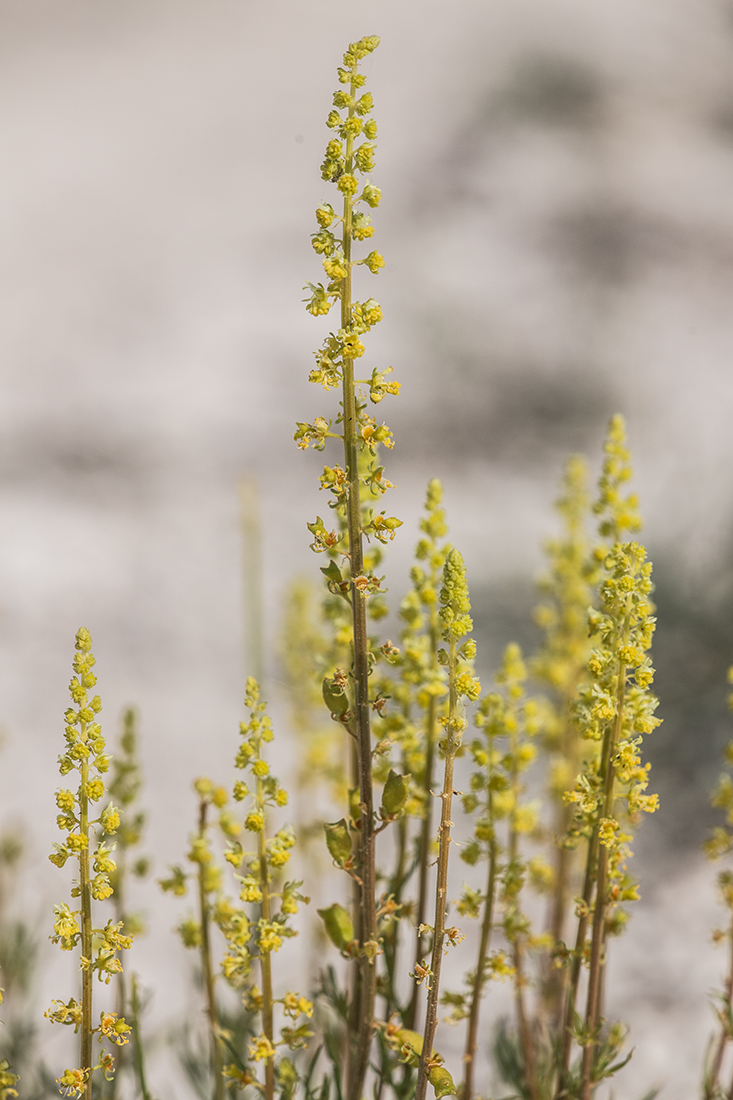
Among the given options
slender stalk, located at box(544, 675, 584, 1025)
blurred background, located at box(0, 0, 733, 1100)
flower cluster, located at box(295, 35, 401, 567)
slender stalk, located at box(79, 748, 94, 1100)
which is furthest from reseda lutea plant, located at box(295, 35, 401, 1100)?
blurred background, located at box(0, 0, 733, 1100)

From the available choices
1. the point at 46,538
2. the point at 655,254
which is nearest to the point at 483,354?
the point at 655,254

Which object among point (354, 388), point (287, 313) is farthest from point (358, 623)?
point (287, 313)

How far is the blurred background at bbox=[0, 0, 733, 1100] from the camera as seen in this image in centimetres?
114

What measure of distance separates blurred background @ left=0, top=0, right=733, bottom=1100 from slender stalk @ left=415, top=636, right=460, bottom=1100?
80 centimetres

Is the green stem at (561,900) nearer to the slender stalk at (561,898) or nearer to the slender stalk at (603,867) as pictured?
the slender stalk at (561,898)

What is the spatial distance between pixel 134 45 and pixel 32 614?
761mm

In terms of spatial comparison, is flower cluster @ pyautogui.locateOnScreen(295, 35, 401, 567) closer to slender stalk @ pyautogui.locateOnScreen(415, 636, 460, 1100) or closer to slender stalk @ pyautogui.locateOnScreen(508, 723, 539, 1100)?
slender stalk @ pyautogui.locateOnScreen(415, 636, 460, 1100)

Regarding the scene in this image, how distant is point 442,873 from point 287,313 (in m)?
1.04

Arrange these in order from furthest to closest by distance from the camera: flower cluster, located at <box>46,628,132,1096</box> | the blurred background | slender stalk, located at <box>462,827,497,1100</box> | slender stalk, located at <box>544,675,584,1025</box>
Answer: the blurred background, slender stalk, located at <box>544,675,584,1025</box>, slender stalk, located at <box>462,827,497,1100</box>, flower cluster, located at <box>46,628,132,1096</box>

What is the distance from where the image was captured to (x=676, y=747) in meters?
1.04

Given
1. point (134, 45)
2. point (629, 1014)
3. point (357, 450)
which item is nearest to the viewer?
point (357, 450)

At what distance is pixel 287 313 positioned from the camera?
1248 millimetres

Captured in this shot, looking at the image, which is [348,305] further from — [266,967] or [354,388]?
[266,967]

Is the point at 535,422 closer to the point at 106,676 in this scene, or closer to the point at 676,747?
the point at 676,747
